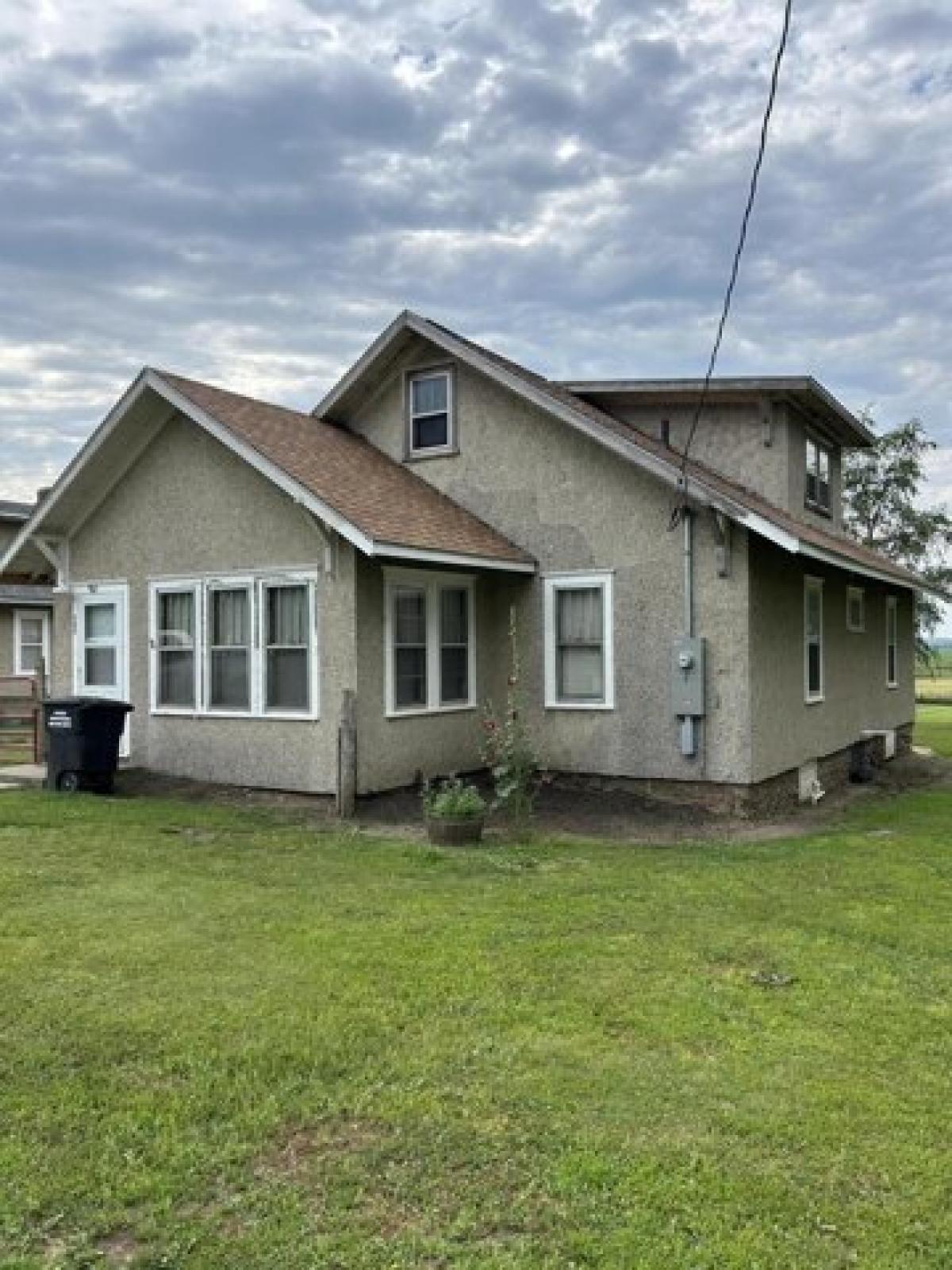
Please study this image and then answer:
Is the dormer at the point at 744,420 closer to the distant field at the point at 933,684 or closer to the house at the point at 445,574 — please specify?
the house at the point at 445,574

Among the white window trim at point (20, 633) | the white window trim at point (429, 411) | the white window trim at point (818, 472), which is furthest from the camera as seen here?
the white window trim at point (20, 633)

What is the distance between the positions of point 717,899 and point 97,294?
565 inches

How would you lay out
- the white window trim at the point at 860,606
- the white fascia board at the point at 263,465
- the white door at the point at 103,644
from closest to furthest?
the white fascia board at the point at 263,465 < the white door at the point at 103,644 < the white window trim at the point at 860,606

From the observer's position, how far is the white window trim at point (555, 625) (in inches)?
460

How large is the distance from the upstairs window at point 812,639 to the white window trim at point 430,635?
4275 mm

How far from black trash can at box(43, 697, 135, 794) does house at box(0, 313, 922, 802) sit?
0.60 m

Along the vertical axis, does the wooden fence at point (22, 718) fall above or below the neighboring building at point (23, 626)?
below

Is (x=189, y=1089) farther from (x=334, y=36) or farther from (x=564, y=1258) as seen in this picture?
(x=334, y=36)

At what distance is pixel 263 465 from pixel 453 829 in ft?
14.1

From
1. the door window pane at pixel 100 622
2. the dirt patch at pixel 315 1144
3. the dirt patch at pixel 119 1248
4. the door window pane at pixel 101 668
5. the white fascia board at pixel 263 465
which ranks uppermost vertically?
the white fascia board at pixel 263 465

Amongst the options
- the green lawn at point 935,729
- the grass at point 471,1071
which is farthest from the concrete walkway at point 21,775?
the green lawn at point 935,729

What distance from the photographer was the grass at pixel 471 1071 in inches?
121

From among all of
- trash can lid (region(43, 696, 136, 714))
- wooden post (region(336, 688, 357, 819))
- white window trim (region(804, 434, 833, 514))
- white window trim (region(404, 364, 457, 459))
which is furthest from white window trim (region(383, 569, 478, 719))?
white window trim (region(804, 434, 833, 514))

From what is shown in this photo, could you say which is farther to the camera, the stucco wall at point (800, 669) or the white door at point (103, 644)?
the white door at point (103, 644)
